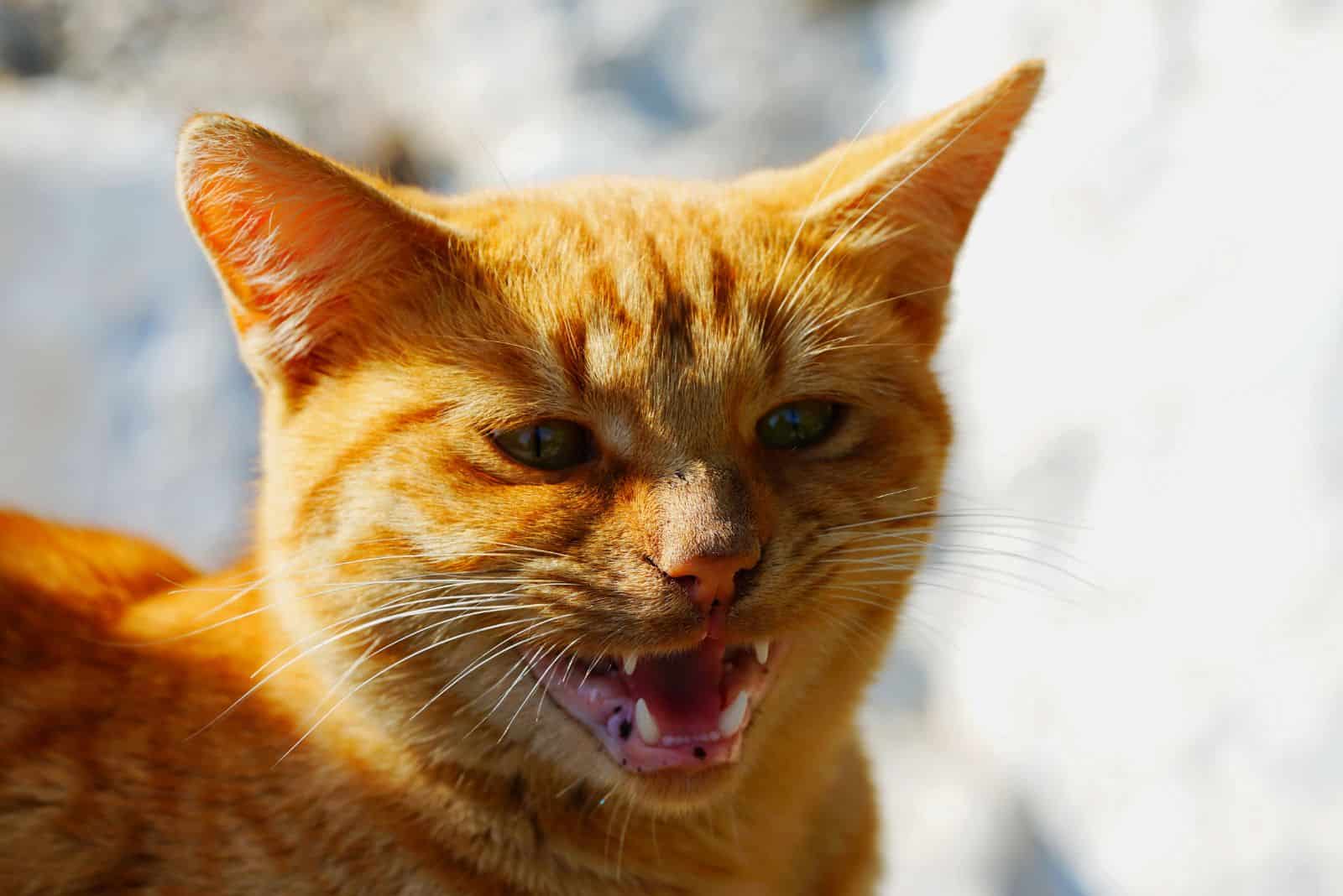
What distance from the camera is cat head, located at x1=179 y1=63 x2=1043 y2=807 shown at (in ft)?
5.31

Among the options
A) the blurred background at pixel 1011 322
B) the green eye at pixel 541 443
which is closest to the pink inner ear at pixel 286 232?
the green eye at pixel 541 443

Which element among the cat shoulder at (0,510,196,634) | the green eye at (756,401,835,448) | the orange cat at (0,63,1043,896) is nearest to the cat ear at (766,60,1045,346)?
the orange cat at (0,63,1043,896)

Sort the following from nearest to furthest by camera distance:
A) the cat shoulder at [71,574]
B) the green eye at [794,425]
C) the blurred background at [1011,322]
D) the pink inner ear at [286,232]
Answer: the pink inner ear at [286,232]
the green eye at [794,425]
the cat shoulder at [71,574]
the blurred background at [1011,322]

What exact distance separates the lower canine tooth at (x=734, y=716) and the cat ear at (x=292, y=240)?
70 centimetres

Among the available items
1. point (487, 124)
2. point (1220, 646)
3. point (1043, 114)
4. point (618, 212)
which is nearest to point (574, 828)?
point (618, 212)

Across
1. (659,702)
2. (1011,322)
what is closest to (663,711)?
(659,702)

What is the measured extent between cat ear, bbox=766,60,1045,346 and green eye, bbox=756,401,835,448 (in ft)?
0.81

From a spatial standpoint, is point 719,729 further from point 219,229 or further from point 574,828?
point 219,229

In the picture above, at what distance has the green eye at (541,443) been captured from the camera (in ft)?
5.50

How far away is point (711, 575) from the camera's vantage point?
1559 mm

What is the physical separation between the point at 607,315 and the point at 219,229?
522 millimetres

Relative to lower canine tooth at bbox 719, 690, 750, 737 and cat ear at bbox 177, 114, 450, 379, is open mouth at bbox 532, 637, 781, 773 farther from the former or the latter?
cat ear at bbox 177, 114, 450, 379

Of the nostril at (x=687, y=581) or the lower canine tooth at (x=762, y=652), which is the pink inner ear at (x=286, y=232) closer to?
the nostril at (x=687, y=581)

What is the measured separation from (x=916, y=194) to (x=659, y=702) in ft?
2.77
